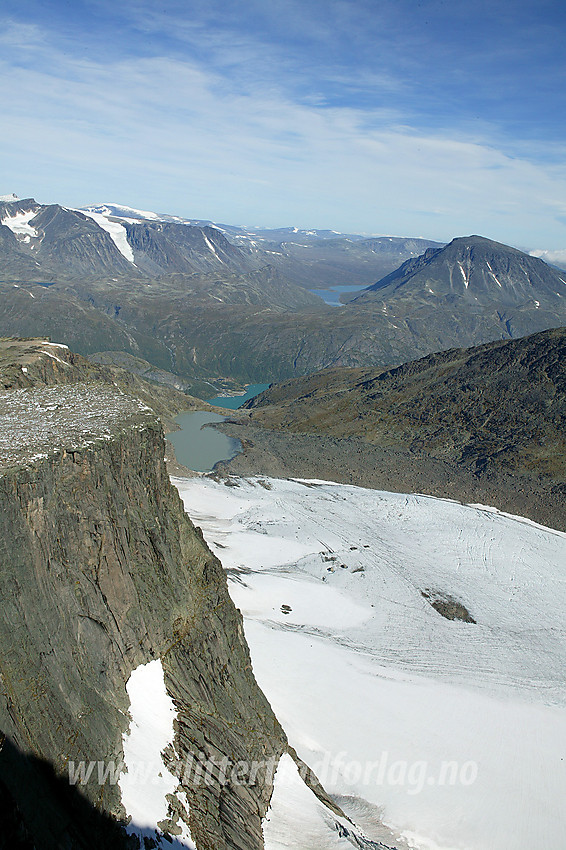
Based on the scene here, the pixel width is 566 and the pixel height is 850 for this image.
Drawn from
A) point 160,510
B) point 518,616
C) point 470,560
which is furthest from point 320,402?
point 160,510

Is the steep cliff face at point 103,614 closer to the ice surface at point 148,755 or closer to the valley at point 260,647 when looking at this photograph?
the valley at point 260,647

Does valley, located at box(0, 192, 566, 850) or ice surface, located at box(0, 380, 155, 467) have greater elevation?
ice surface, located at box(0, 380, 155, 467)

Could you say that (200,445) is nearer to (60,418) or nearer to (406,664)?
(406,664)

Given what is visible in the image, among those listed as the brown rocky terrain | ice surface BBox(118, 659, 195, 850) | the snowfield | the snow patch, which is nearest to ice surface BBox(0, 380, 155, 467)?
ice surface BBox(118, 659, 195, 850)

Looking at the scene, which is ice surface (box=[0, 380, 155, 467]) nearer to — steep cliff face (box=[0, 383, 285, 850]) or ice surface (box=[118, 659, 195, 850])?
steep cliff face (box=[0, 383, 285, 850])

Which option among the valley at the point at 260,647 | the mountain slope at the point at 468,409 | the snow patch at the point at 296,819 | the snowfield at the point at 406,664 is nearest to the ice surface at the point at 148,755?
the valley at the point at 260,647

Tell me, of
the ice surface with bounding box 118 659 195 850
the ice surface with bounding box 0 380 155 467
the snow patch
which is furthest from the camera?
the snow patch

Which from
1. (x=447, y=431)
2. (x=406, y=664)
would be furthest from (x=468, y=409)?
(x=406, y=664)
